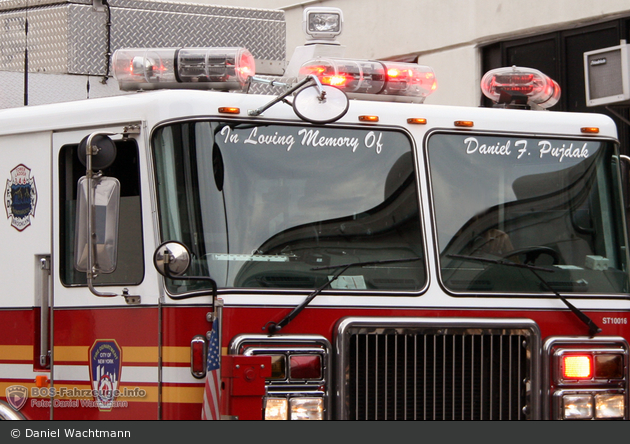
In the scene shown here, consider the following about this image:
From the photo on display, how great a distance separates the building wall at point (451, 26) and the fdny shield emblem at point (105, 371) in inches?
264

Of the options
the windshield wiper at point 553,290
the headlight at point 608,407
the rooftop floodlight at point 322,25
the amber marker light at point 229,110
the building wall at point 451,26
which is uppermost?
the building wall at point 451,26

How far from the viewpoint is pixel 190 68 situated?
5.27 m

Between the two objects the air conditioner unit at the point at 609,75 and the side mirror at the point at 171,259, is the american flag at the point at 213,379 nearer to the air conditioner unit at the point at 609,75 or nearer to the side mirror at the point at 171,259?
the side mirror at the point at 171,259

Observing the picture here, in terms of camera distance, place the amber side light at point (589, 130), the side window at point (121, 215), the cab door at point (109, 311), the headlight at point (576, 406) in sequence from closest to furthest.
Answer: the cab door at point (109, 311), the side window at point (121, 215), the headlight at point (576, 406), the amber side light at point (589, 130)

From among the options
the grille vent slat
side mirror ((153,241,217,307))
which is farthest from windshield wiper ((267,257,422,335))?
side mirror ((153,241,217,307))

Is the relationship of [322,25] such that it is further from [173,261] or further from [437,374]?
[437,374]

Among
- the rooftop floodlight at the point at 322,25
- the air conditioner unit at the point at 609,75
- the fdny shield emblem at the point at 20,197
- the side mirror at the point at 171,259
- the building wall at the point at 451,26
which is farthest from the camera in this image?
the building wall at the point at 451,26

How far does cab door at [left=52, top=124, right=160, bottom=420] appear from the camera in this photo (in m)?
4.77

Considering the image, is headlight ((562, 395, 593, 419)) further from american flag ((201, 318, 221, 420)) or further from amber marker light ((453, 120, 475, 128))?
american flag ((201, 318, 221, 420))

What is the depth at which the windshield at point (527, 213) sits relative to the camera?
5156 mm

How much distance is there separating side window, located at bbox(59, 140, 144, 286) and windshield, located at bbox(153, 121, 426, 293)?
0.63 feet

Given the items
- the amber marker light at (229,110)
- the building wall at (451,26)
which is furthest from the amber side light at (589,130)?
the building wall at (451,26)

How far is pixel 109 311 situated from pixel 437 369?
1.67m

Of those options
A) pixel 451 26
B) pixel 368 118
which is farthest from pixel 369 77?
pixel 451 26
